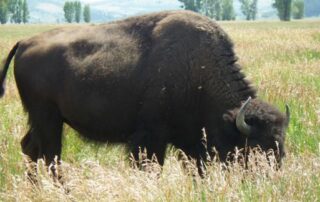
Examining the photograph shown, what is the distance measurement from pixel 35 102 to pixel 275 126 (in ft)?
8.96

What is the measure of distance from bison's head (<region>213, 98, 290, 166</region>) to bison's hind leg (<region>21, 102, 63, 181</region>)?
6.42 ft

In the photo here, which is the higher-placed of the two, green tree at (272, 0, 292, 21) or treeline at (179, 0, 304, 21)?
green tree at (272, 0, 292, 21)

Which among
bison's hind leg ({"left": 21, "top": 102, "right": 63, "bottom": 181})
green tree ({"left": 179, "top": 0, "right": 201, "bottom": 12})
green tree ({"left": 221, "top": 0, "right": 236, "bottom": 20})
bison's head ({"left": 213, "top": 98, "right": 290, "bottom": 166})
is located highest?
bison's head ({"left": 213, "top": 98, "right": 290, "bottom": 166})

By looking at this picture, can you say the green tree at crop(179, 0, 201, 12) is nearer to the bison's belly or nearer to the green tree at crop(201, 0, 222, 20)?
the green tree at crop(201, 0, 222, 20)

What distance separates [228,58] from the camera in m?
5.84

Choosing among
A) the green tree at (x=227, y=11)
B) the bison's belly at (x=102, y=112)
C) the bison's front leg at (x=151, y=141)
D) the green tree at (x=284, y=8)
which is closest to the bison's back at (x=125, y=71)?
the bison's belly at (x=102, y=112)

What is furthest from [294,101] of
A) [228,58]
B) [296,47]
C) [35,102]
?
[296,47]

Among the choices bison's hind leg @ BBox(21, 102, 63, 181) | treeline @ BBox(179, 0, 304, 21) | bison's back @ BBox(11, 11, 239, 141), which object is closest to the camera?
bison's back @ BBox(11, 11, 239, 141)

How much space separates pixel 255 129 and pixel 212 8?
187 metres

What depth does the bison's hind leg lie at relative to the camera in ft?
20.1

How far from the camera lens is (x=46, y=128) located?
6.16 m

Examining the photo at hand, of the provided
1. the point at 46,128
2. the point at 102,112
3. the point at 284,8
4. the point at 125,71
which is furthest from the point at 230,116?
the point at 284,8

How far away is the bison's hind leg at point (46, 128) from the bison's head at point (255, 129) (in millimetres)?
1956

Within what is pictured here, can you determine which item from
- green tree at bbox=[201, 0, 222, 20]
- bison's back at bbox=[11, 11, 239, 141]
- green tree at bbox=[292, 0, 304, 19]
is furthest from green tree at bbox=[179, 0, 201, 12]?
bison's back at bbox=[11, 11, 239, 141]
